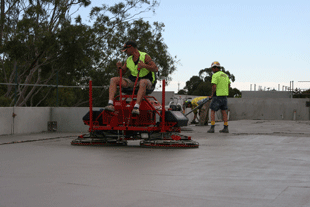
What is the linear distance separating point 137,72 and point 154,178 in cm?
459

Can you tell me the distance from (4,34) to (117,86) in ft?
54.5

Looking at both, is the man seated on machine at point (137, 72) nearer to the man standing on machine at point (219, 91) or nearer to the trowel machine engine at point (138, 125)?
the trowel machine engine at point (138, 125)

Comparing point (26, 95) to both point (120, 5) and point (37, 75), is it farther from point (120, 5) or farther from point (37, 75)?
point (120, 5)

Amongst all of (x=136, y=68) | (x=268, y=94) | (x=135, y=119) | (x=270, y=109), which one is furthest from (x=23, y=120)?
(x=268, y=94)

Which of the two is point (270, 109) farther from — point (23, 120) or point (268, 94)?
point (268, 94)

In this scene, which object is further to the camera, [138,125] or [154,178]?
[138,125]

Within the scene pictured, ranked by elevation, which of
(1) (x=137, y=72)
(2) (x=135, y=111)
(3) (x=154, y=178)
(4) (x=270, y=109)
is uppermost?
(1) (x=137, y=72)

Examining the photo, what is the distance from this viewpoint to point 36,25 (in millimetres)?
23953

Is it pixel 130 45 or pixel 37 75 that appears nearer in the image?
pixel 130 45

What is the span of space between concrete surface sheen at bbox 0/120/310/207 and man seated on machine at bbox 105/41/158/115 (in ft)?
3.95

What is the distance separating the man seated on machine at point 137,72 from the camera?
9085 millimetres

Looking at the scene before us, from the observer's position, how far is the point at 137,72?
9.59m

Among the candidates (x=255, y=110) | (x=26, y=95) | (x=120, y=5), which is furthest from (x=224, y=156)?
(x=255, y=110)

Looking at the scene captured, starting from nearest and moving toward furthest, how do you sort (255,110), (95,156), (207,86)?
(95,156), (255,110), (207,86)
